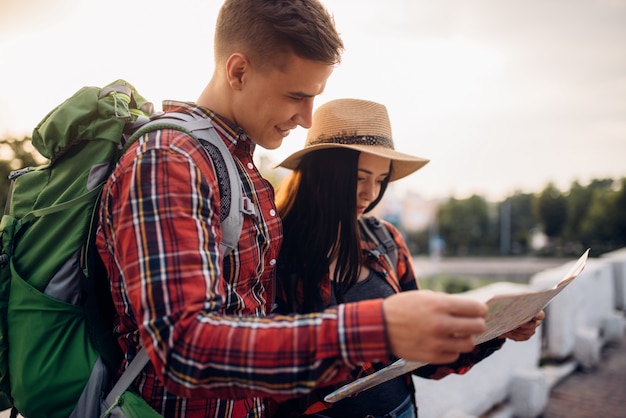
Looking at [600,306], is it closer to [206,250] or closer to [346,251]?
[346,251]

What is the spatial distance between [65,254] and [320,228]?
1091 millimetres

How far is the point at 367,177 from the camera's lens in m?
2.16

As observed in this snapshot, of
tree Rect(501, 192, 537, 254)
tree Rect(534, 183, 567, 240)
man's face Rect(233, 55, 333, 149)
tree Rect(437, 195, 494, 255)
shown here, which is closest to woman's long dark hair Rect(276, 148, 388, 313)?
man's face Rect(233, 55, 333, 149)

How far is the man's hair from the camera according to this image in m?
1.25

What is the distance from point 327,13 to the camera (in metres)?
1.34

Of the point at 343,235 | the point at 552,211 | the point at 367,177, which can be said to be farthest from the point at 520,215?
the point at 343,235

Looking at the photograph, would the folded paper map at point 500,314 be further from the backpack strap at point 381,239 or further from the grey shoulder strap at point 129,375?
the backpack strap at point 381,239

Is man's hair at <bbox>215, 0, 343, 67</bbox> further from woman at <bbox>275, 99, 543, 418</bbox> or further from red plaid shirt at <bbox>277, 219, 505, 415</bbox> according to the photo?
red plaid shirt at <bbox>277, 219, 505, 415</bbox>

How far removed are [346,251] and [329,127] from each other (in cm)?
56

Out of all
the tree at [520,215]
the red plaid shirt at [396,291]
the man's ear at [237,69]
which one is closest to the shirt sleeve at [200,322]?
the man's ear at [237,69]

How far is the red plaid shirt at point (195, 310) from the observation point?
874 millimetres

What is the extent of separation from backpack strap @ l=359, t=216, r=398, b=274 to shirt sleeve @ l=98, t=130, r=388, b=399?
4.28 ft

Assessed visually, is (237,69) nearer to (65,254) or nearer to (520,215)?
(65,254)

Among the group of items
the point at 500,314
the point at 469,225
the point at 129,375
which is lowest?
the point at 469,225
